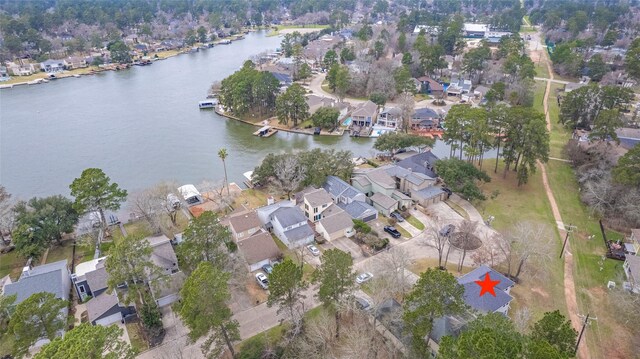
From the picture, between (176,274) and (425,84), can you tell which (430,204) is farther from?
(425,84)

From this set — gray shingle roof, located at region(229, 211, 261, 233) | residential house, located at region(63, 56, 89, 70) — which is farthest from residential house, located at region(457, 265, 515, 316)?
residential house, located at region(63, 56, 89, 70)

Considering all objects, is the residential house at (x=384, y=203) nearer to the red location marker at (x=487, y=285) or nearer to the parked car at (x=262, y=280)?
the red location marker at (x=487, y=285)

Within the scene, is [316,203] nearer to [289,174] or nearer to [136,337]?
[289,174]

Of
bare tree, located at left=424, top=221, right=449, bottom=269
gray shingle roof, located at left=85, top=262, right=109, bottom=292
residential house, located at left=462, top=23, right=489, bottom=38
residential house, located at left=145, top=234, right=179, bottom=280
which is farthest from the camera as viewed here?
residential house, located at left=462, top=23, right=489, bottom=38

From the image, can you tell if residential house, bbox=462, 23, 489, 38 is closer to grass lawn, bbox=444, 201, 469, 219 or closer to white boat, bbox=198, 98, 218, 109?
white boat, bbox=198, 98, 218, 109

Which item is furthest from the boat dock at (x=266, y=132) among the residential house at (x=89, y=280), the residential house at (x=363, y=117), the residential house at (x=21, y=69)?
the residential house at (x=21, y=69)

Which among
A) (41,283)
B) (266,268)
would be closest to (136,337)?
(41,283)

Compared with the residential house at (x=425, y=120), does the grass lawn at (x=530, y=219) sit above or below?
below

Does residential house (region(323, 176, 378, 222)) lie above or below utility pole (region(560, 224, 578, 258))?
above
